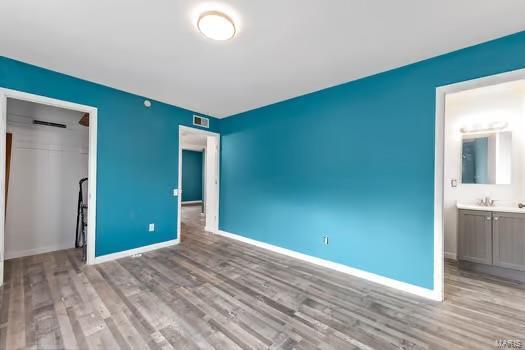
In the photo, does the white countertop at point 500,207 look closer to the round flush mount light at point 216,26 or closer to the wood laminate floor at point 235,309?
the wood laminate floor at point 235,309

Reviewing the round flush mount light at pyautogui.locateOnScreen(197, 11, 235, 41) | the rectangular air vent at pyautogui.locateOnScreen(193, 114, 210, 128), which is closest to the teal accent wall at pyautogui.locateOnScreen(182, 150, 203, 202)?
the rectangular air vent at pyautogui.locateOnScreen(193, 114, 210, 128)

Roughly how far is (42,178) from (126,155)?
4.92 ft

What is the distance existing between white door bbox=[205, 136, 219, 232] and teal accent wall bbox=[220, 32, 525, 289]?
40.3 inches

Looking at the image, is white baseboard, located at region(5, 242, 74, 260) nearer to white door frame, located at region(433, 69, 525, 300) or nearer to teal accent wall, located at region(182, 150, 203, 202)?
white door frame, located at region(433, 69, 525, 300)

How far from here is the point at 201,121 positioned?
4.50 metres

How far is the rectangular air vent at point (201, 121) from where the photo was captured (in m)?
4.38

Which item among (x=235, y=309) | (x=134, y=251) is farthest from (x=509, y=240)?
(x=134, y=251)

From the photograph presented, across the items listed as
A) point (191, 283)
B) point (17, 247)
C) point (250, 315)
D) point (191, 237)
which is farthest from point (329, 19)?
point (17, 247)

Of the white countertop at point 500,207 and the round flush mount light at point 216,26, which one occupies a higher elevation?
the round flush mount light at point 216,26

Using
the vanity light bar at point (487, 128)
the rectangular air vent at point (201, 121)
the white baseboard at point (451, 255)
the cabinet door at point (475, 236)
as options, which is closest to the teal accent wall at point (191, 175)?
the rectangular air vent at point (201, 121)

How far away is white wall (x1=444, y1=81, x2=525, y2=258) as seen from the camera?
301cm

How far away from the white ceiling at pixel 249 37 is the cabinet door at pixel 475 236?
7.59 feet

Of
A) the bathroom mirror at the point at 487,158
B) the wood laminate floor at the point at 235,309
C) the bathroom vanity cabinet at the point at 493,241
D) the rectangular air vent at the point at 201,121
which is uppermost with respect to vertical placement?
the rectangular air vent at the point at 201,121

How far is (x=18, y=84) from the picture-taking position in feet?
8.24
